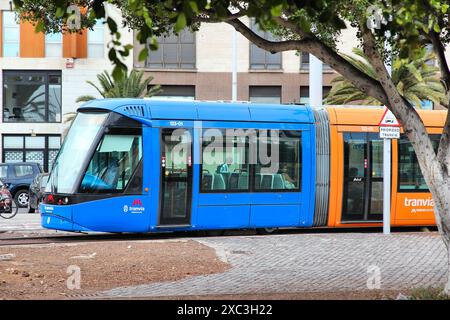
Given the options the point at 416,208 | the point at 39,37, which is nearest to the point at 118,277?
the point at 416,208

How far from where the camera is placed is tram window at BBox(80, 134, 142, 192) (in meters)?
17.6

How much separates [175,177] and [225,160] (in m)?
1.30

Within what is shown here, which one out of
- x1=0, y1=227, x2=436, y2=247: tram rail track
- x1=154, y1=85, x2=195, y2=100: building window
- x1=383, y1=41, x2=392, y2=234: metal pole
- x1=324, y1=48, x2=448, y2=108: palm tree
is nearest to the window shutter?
x1=154, y1=85, x2=195, y2=100: building window

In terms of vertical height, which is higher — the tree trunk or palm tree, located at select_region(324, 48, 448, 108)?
palm tree, located at select_region(324, 48, 448, 108)

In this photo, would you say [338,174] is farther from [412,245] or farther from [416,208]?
[412,245]

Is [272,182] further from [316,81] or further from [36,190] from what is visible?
[36,190]

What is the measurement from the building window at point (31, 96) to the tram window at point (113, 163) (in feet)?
109

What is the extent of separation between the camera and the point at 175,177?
18172mm

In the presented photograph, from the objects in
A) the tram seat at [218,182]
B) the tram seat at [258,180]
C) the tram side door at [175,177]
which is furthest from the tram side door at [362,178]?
the tram side door at [175,177]

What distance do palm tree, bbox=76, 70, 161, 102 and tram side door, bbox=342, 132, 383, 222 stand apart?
26821mm

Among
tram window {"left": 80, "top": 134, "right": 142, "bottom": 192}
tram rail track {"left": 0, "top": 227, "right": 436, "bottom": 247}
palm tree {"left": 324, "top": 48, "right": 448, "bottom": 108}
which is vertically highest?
palm tree {"left": 324, "top": 48, "right": 448, "bottom": 108}

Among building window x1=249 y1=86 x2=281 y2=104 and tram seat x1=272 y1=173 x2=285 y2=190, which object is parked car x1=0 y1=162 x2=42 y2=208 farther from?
building window x1=249 y1=86 x2=281 y2=104
